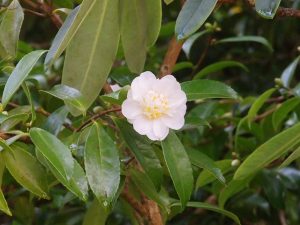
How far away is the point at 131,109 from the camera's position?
3.02ft

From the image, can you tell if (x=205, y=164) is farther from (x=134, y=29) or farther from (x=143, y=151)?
(x=134, y=29)

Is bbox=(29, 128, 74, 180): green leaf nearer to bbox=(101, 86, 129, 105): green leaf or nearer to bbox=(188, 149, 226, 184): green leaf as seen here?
bbox=(101, 86, 129, 105): green leaf

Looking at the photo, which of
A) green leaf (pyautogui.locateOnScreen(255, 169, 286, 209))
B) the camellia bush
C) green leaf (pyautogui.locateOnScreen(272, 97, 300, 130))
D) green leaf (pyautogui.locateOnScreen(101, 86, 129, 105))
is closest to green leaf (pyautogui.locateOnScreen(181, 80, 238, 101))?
Answer: the camellia bush

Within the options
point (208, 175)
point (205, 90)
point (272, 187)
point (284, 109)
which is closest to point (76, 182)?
point (205, 90)

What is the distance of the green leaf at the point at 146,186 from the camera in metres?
1.03

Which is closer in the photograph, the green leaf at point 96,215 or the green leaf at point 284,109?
the green leaf at point 96,215

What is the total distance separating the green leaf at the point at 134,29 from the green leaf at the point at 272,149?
0.24 metres

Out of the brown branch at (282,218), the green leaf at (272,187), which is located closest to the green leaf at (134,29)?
the green leaf at (272,187)

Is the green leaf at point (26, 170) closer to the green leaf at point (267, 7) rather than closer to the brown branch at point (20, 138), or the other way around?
the brown branch at point (20, 138)

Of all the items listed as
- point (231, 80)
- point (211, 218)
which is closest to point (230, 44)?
point (231, 80)

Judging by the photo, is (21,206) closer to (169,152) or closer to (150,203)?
(150,203)

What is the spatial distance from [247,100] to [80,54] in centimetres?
70

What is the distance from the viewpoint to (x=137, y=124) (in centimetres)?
93

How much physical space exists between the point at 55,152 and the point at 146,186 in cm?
22
